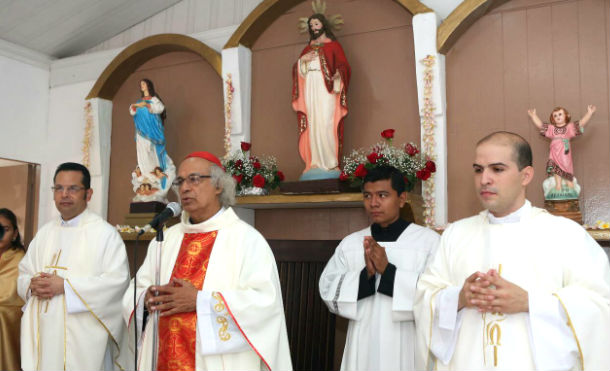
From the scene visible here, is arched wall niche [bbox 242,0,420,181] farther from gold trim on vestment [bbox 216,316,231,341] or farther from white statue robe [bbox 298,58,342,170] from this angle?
gold trim on vestment [bbox 216,316,231,341]

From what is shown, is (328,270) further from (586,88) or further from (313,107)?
(586,88)

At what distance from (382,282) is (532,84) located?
2.40m

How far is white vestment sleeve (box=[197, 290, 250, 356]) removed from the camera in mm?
3467

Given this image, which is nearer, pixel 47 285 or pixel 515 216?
pixel 515 216

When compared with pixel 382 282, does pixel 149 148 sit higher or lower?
higher

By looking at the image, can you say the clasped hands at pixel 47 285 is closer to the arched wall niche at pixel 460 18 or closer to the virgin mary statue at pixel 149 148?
the virgin mary statue at pixel 149 148

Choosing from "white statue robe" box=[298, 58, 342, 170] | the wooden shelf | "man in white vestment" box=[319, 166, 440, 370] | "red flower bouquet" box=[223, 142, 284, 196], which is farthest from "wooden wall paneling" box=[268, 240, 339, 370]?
"man in white vestment" box=[319, 166, 440, 370]

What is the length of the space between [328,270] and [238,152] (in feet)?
6.65

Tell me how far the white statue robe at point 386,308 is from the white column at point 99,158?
4.11 metres

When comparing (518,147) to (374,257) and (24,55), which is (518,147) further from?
(24,55)

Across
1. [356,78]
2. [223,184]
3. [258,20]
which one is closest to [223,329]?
[223,184]

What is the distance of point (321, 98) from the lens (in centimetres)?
585

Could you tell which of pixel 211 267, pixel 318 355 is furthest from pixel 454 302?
pixel 318 355

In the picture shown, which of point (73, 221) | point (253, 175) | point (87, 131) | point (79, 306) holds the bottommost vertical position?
point (79, 306)
